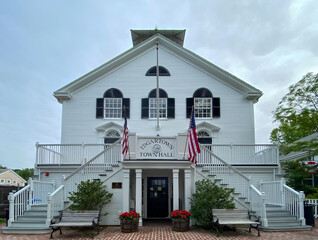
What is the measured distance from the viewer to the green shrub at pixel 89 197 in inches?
467

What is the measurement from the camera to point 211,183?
12.3 m

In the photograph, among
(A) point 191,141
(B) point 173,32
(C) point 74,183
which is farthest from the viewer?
(B) point 173,32

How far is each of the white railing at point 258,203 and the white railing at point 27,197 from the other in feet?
29.1

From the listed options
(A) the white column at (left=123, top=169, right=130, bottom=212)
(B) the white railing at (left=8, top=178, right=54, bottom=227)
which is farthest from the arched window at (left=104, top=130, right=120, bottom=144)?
(A) the white column at (left=123, top=169, right=130, bottom=212)

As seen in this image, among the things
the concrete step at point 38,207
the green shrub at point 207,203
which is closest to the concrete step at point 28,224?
the concrete step at point 38,207

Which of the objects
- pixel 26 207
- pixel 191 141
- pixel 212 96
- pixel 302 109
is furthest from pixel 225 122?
pixel 26 207

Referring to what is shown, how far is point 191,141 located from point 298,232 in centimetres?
505

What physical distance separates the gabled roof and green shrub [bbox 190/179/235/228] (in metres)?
8.35

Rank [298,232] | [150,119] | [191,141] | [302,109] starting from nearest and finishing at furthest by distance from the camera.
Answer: [298,232], [191,141], [302,109], [150,119]

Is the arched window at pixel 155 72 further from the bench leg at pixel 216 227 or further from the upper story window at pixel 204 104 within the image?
the bench leg at pixel 216 227

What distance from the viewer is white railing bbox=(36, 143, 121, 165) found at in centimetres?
1545

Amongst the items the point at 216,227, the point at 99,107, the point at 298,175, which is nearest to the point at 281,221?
the point at 216,227

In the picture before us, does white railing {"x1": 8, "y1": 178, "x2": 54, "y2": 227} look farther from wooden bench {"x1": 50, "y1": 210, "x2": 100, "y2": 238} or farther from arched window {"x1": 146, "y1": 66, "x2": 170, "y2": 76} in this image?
arched window {"x1": 146, "y1": 66, "x2": 170, "y2": 76}

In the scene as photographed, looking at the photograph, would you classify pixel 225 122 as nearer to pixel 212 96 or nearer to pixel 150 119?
pixel 212 96
